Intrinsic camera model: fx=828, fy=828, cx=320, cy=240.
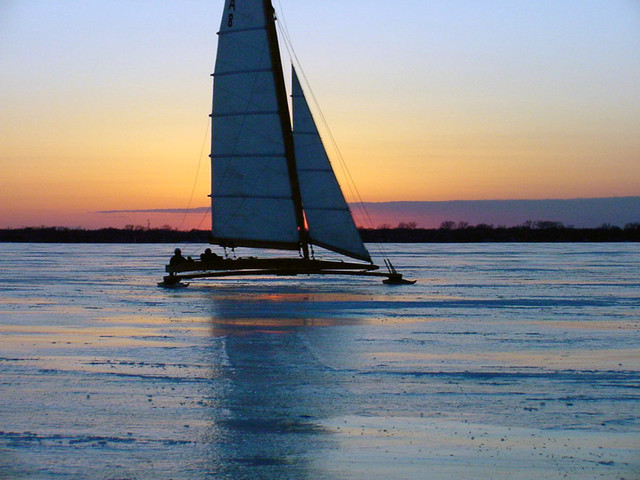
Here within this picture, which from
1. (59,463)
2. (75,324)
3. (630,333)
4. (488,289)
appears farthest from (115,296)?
(59,463)

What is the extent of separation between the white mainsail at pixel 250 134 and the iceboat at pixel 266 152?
36 millimetres

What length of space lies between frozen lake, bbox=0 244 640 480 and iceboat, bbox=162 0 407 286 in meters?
8.01

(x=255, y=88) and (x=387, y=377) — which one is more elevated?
(x=255, y=88)

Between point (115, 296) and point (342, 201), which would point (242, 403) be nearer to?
point (115, 296)

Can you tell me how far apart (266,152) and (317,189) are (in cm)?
231

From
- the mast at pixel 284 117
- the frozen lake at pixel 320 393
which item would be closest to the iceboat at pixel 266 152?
the mast at pixel 284 117

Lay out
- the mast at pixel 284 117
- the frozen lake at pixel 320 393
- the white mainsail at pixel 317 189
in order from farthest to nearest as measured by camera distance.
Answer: the white mainsail at pixel 317 189 → the mast at pixel 284 117 → the frozen lake at pixel 320 393

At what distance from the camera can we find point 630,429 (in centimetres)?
934

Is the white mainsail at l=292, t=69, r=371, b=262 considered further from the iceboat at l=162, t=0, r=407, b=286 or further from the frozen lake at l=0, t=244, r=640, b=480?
the frozen lake at l=0, t=244, r=640, b=480

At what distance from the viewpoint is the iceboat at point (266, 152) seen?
98.8 ft

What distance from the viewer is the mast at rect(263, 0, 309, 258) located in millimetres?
30000

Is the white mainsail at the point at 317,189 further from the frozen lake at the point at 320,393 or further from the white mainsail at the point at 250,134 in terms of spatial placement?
the frozen lake at the point at 320,393

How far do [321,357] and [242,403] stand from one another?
403 cm

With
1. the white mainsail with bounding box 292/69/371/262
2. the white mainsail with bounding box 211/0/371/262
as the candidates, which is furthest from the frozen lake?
the white mainsail with bounding box 211/0/371/262
